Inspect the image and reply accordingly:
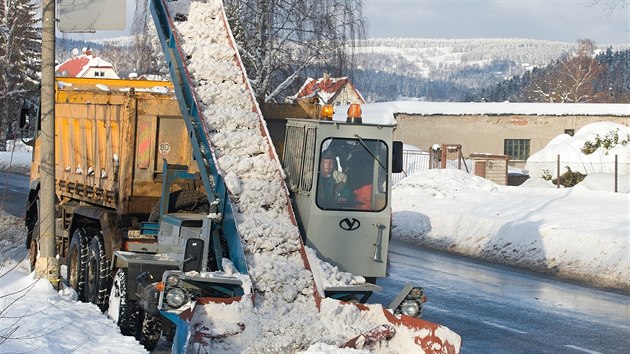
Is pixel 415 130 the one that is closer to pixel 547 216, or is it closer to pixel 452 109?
pixel 452 109

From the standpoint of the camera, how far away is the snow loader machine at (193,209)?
31.0 ft

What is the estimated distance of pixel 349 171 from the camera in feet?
33.7

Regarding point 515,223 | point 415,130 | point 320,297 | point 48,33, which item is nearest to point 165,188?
point 48,33

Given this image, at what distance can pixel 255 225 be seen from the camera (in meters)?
9.86

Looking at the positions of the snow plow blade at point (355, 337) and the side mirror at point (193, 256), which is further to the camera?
the side mirror at point (193, 256)

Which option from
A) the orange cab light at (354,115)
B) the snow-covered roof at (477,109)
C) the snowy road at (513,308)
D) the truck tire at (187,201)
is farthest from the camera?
the snow-covered roof at (477,109)

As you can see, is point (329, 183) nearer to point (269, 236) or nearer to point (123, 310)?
point (269, 236)

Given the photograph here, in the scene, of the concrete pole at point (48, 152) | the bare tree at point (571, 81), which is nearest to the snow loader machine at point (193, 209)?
the concrete pole at point (48, 152)

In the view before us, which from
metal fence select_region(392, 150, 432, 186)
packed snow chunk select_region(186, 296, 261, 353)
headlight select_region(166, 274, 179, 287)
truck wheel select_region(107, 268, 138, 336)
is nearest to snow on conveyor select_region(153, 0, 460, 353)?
packed snow chunk select_region(186, 296, 261, 353)

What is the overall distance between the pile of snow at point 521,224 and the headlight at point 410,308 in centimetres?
979

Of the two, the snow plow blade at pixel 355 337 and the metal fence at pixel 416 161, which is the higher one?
the metal fence at pixel 416 161

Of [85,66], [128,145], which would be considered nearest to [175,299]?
[128,145]

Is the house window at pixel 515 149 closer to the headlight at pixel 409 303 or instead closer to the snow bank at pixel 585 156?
the snow bank at pixel 585 156

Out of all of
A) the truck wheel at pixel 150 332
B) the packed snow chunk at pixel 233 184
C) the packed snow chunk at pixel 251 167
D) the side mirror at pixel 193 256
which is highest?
the packed snow chunk at pixel 251 167
